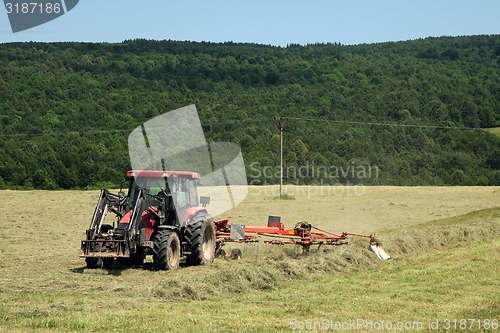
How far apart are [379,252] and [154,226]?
5358 millimetres

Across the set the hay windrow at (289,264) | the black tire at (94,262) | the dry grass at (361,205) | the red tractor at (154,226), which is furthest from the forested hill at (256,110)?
the black tire at (94,262)

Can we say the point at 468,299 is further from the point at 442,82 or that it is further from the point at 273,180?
the point at 442,82

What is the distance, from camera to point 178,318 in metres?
10.7

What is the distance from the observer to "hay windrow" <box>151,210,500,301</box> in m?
13.4

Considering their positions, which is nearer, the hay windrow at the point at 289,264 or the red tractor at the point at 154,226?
the hay windrow at the point at 289,264

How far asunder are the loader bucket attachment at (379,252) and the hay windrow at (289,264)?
182 mm

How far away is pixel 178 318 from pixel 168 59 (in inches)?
2987

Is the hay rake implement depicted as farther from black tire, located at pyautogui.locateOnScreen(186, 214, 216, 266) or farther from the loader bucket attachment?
black tire, located at pyautogui.locateOnScreen(186, 214, 216, 266)

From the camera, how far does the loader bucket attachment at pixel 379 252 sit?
60.2 feet

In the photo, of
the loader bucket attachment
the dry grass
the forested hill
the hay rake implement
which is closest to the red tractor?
the hay rake implement

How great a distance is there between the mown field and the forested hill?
25.8 m

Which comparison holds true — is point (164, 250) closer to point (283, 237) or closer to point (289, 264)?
point (289, 264)

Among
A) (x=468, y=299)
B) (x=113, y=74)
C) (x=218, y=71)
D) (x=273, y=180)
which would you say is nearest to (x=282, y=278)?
(x=468, y=299)

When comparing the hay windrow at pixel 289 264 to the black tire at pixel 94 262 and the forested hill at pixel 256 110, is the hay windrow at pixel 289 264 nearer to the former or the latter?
the black tire at pixel 94 262
